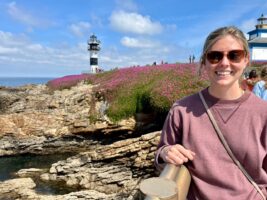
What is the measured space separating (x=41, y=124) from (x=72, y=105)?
109 inches

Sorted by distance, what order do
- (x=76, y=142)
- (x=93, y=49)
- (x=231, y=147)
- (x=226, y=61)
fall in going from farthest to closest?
(x=93, y=49) → (x=76, y=142) → (x=226, y=61) → (x=231, y=147)

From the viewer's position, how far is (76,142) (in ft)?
76.4

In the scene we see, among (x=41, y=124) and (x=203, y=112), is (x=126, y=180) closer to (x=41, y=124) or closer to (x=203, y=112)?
(x=41, y=124)

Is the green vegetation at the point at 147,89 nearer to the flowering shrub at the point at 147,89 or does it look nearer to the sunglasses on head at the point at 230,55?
the flowering shrub at the point at 147,89

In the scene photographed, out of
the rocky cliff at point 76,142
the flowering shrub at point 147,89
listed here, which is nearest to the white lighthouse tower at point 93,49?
the rocky cliff at point 76,142

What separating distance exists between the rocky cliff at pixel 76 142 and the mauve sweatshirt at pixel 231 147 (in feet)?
36.1

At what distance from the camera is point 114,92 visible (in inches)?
939

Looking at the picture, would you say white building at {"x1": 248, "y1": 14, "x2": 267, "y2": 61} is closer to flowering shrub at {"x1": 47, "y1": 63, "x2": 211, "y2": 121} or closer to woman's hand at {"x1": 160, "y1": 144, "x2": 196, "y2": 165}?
flowering shrub at {"x1": 47, "y1": 63, "x2": 211, "y2": 121}

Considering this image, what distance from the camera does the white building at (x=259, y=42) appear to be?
141 feet

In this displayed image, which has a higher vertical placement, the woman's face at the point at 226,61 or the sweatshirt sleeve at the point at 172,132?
the woman's face at the point at 226,61

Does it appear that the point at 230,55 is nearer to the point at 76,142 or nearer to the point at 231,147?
the point at 231,147

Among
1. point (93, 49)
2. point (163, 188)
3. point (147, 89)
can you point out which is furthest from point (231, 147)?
point (93, 49)

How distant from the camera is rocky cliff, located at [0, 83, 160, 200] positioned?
49.7ft

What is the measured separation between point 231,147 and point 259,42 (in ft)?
146
